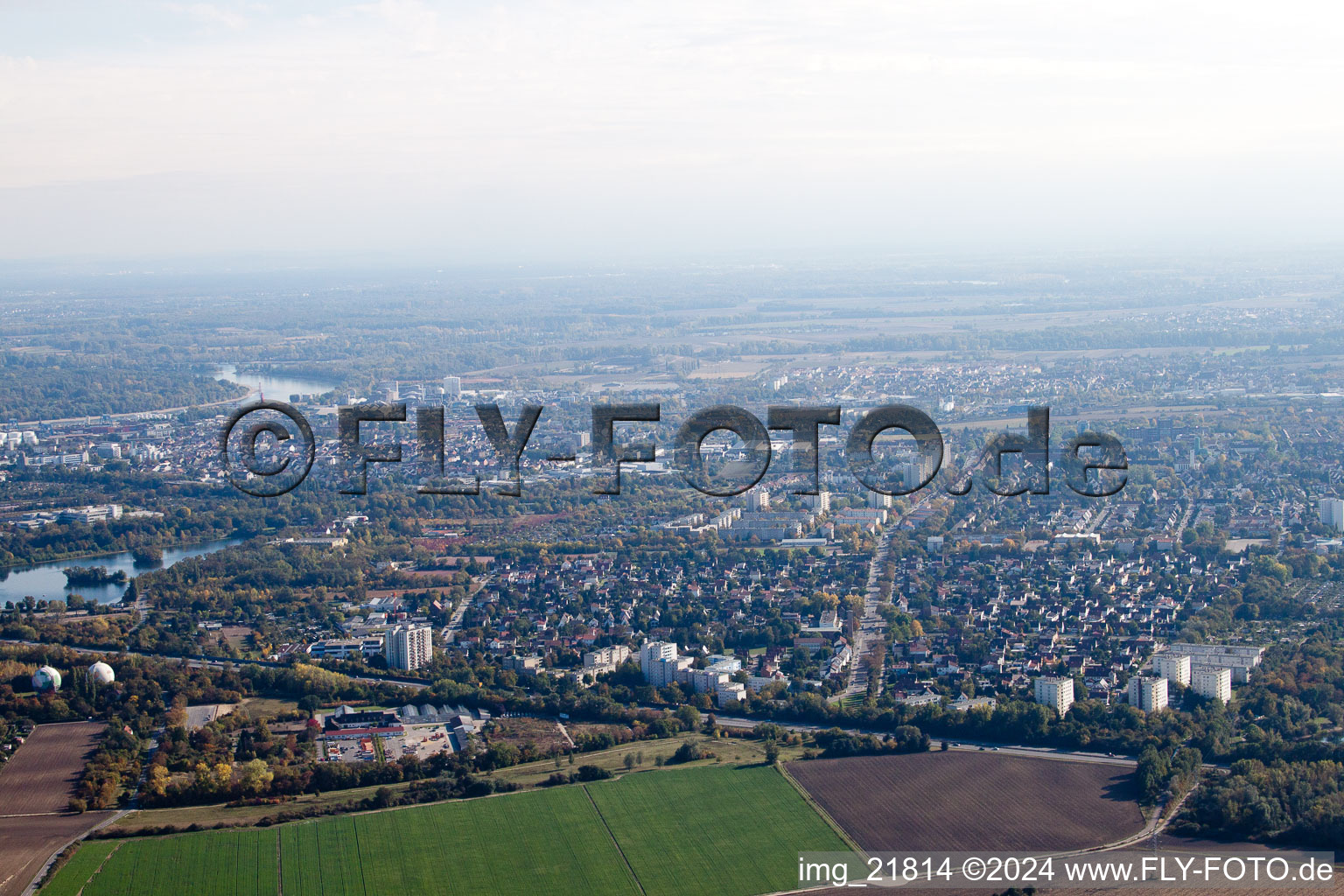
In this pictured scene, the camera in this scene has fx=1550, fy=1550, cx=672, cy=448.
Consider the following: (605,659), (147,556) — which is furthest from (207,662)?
(147,556)

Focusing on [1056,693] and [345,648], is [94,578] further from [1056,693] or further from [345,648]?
[1056,693]

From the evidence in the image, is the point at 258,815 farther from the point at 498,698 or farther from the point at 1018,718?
the point at 1018,718

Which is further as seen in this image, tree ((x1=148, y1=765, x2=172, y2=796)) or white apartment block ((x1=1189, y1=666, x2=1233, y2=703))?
white apartment block ((x1=1189, y1=666, x2=1233, y2=703))

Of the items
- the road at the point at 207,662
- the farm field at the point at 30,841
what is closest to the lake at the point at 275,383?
the road at the point at 207,662

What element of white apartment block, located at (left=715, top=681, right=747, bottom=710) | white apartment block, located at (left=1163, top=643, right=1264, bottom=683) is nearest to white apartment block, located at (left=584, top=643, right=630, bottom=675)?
white apartment block, located at (left=715, top=681, right=747, bottom=710)

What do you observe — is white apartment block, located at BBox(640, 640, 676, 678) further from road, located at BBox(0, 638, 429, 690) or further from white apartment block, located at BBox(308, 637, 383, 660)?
white apartment block, located at BBox(308, 637, 383, 660)

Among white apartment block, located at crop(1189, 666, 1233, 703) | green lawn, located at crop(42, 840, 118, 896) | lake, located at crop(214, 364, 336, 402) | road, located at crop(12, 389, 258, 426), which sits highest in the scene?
lake, located at crop(214, 364, 336, 402)
